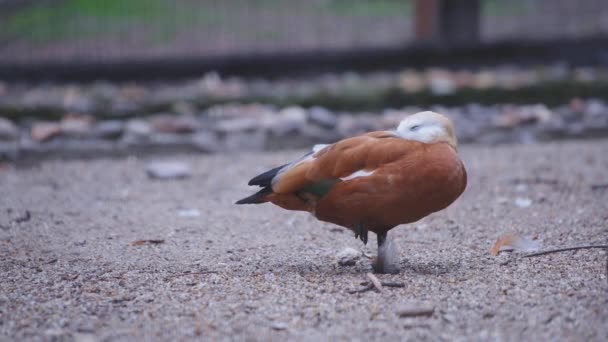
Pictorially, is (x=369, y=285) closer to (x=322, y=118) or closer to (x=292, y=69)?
(x=322, y=118)

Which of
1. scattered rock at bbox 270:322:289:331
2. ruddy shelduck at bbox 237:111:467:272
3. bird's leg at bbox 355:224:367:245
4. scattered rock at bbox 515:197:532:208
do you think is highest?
ruddy shelduck at bbox 237:111:467:272

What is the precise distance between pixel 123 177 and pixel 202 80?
2327 mm

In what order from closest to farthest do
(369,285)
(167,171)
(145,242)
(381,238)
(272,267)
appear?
(369,285) < (381,238) < (272,267) < (145,242) < (167,171)

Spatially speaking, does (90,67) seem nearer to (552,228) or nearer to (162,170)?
(162,170)

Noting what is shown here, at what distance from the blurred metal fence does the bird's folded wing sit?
4.80 metres

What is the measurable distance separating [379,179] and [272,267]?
2.23 ft

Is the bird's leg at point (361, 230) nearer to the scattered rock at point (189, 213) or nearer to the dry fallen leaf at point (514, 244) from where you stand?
the dry fallen leaf at point (514, 244)

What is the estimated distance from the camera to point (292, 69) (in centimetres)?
829

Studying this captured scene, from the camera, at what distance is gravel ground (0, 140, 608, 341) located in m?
2.76

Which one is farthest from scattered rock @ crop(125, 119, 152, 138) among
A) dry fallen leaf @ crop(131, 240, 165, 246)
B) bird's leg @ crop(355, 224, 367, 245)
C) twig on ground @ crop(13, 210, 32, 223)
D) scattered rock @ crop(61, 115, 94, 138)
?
bird's leg @ crop(355, 224, 367, 245)

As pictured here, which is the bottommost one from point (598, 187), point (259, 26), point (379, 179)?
point (598, 187)

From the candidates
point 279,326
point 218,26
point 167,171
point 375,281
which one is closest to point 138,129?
point 167,171

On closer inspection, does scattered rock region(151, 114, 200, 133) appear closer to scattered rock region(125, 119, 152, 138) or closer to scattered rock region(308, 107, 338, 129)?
scattered rock region(125, 119, 152, 138)

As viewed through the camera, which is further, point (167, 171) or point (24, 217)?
point (167, 171)
